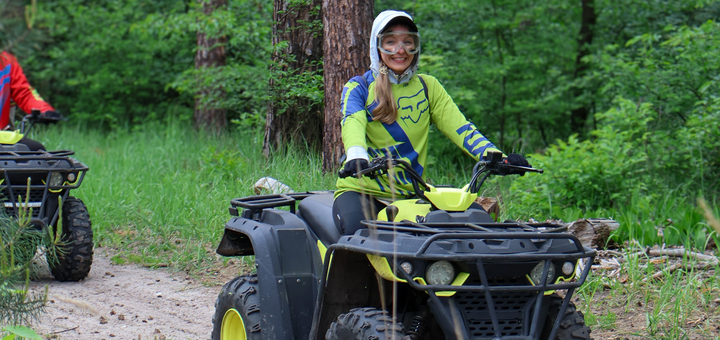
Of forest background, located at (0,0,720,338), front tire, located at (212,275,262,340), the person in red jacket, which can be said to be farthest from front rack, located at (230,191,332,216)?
the person in red jacket

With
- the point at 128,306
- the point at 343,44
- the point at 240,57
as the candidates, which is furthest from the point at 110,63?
the point at 128,306

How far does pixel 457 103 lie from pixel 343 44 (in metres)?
3.20

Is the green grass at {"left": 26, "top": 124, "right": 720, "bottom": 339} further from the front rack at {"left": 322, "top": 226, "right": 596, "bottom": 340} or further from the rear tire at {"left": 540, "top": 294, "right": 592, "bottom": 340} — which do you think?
the front rack at {"left": 322, "top": 226, "right": 596, "bottom": 340}

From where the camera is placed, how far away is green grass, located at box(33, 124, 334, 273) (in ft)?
18.5

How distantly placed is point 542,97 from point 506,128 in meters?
0.88

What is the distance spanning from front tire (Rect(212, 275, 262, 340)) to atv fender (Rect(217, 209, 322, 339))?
76 mm

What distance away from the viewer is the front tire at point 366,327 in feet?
7.36

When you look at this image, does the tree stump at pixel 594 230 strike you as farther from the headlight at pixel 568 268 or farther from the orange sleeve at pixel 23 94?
the orange sleeve at pixel 23 94

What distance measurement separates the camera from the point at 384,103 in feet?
10.2

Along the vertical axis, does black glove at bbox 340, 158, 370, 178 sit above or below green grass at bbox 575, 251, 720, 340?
above

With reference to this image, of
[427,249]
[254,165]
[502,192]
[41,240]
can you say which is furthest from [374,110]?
[254,165]

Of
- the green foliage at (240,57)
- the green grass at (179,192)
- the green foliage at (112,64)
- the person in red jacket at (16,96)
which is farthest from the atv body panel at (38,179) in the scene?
the green foliage at (112,64)

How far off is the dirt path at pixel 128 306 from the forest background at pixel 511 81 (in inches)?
62.9

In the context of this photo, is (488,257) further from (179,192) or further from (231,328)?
(179,192)
